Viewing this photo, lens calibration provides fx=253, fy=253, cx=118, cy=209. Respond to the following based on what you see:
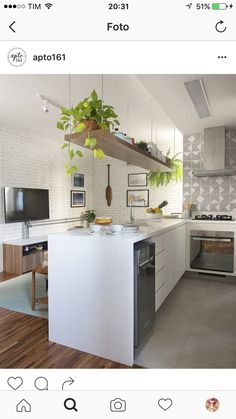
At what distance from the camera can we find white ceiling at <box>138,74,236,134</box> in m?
2.30

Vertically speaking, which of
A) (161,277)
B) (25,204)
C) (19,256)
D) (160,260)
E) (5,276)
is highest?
(25,204)

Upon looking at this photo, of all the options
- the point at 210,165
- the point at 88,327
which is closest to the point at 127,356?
the point at 88,327

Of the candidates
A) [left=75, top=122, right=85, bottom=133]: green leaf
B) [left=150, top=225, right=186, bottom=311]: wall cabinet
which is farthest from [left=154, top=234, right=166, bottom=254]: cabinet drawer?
[left=75, top=122, right=85, bottom=133]: green leaf

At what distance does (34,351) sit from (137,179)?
195 inches

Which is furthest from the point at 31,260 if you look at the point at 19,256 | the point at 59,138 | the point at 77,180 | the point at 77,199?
the point at 77,180

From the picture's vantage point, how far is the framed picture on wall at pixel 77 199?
5910 mm

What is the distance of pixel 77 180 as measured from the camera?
243 inches

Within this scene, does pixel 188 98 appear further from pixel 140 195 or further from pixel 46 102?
pixel 140 195

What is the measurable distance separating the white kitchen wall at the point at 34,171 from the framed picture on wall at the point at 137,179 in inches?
57.1

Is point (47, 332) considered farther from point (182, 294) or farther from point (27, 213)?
point (27, 213)
